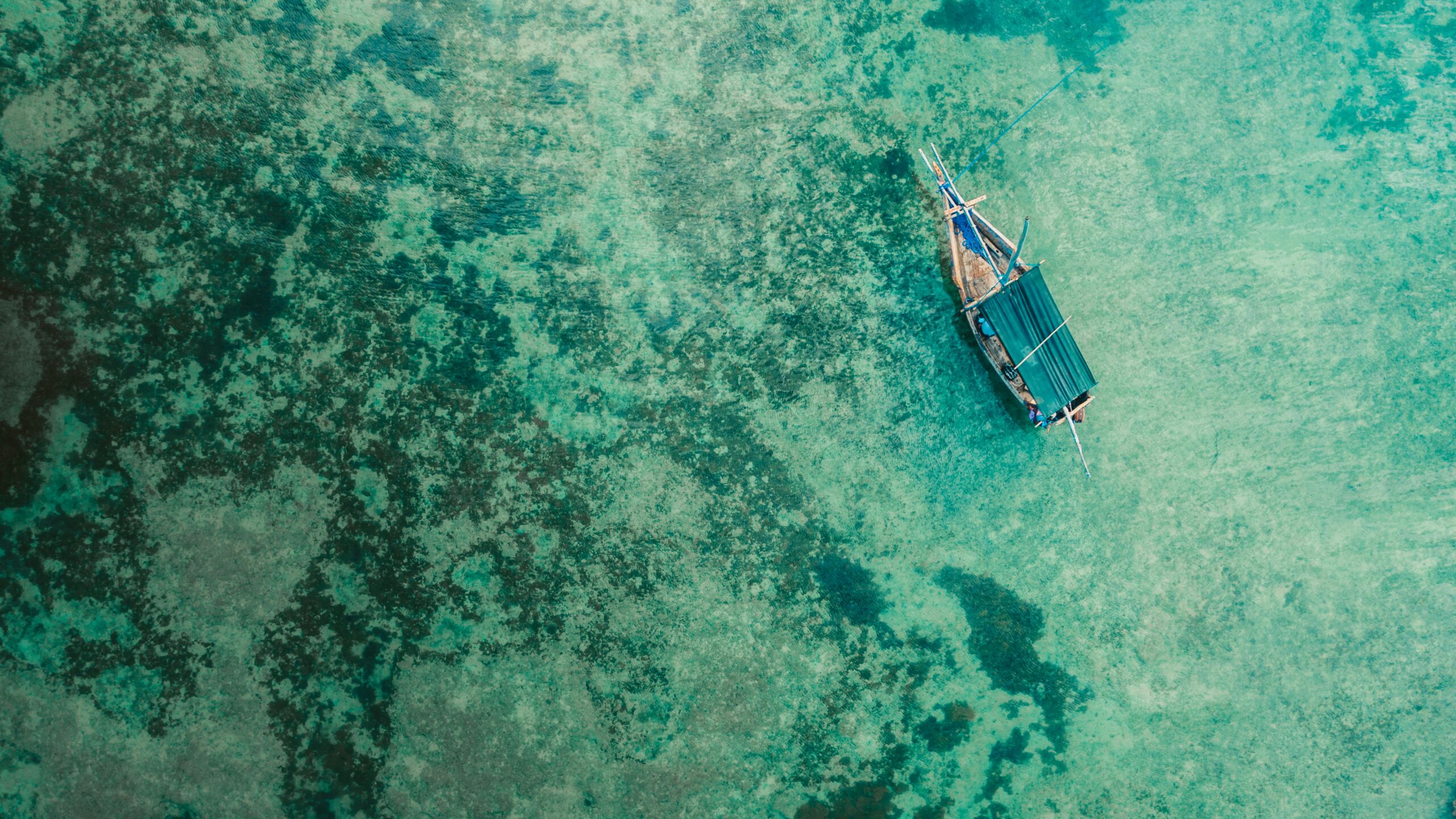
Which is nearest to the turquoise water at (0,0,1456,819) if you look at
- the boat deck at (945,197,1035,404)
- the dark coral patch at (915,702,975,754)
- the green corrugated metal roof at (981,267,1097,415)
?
the dark coral patch at (915,702,975,754)

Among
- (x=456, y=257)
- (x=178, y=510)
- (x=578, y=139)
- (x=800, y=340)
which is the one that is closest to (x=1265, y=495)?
(x=800, y=340)

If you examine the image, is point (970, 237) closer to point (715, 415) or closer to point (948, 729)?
point (715, 415)

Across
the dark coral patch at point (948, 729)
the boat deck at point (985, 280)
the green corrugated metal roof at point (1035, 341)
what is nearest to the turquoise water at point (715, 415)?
the dark coral patch at point (948, 729)

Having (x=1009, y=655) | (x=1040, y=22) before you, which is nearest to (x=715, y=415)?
(x=1009, y=655)

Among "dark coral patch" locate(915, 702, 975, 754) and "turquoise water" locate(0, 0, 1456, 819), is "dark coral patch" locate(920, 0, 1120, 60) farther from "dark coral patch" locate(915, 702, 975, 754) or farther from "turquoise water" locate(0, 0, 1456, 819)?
"dark coral patch" locate(915, 702, 975, 754)

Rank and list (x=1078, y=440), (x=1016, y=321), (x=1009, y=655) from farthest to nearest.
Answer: (x=1009, y=655)
(x=1078, y=440)
(x=1016, y=321)

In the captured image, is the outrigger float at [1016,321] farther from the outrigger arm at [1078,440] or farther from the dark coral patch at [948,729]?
the dark coral patch at [948,729]

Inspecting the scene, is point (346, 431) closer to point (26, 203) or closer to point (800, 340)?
point (26, 203)
